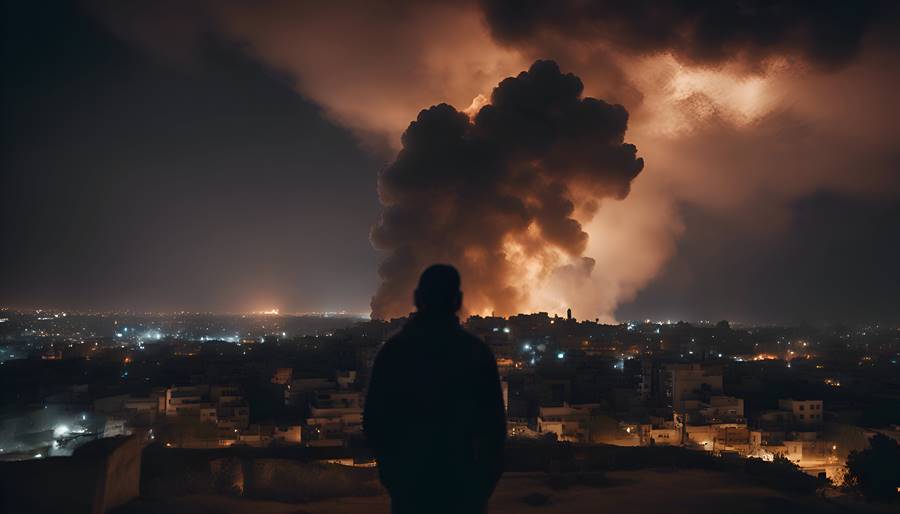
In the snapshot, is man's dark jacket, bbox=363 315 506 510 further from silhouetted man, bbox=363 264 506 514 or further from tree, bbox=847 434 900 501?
tree, bbox=847 434 900 501

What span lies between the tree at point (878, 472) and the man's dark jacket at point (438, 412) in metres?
12.5

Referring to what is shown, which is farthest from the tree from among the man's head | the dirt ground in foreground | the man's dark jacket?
the man's head

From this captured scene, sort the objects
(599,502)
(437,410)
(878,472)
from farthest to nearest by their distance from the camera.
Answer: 1. (878,472)
2. (599,502)
3. (437,410)

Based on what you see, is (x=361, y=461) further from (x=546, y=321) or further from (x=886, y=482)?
(x=546, y=321)

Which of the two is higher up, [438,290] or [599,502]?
[438,290]

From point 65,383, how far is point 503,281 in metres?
29.5

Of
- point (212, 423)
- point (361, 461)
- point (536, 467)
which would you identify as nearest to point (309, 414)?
point (212, 423)

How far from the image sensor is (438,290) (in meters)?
2.89

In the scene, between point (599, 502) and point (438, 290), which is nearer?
point (438, 290)

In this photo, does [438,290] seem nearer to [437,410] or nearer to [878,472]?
[437,410]

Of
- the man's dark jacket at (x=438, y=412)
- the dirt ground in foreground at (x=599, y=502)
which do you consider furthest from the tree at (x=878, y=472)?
the man's dark jacket at (x=438, y=412)

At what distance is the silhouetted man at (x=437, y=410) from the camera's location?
285 centimetres

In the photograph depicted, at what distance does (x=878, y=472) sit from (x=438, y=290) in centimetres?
1345

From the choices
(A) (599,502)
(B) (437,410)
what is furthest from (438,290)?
(A) (599,502)
